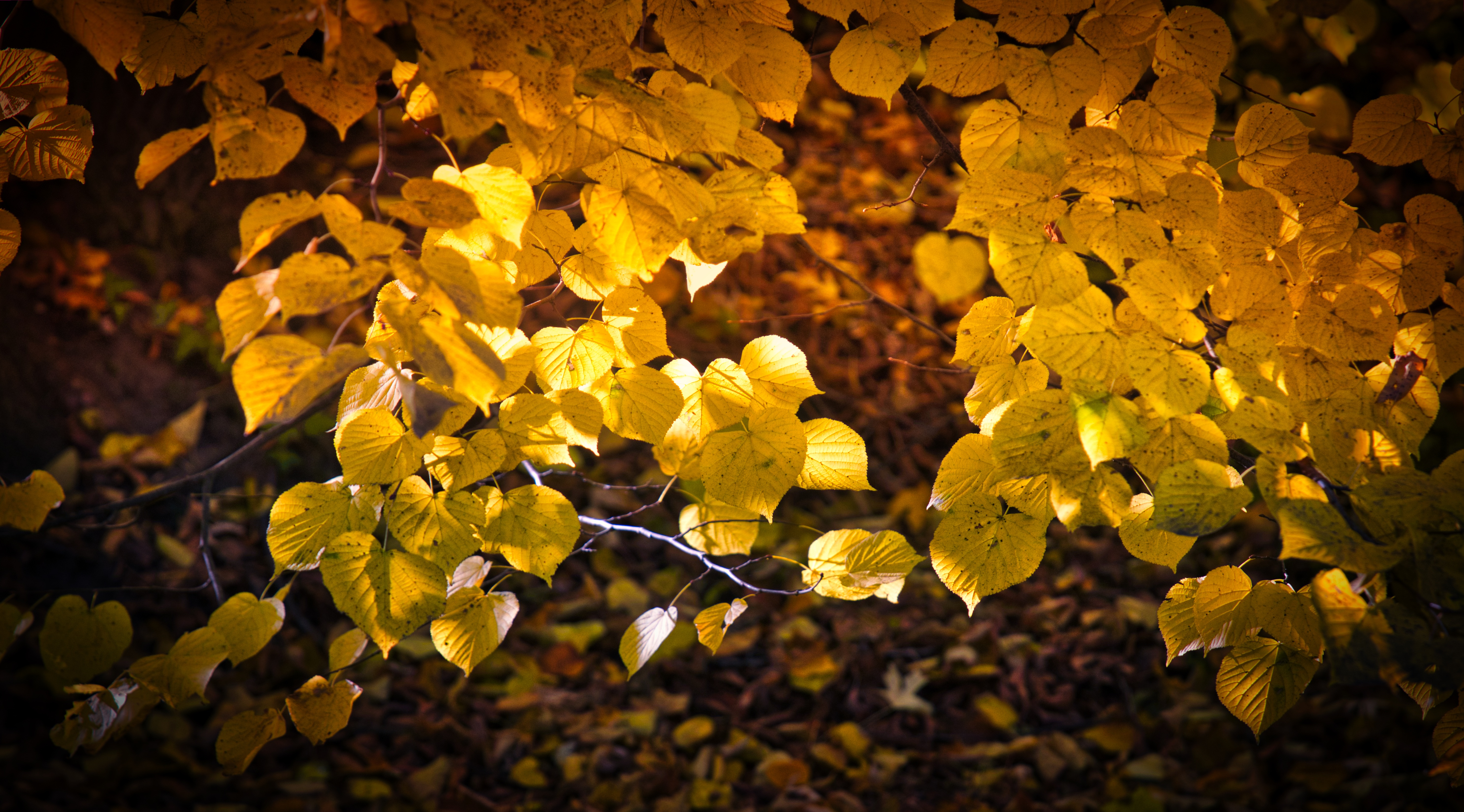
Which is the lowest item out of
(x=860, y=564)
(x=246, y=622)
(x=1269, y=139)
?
(x=246, y=622)

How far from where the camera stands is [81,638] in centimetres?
103

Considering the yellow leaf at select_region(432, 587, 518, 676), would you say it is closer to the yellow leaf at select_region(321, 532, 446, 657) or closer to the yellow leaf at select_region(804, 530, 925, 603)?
the yellow leaf at select_region(321, 532, 446, 657)

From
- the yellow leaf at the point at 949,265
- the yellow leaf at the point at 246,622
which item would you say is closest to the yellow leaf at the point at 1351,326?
the yellow leaf at the point at 246,622

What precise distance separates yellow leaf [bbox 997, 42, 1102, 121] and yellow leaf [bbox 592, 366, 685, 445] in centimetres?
45

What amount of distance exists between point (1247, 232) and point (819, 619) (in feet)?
5.81

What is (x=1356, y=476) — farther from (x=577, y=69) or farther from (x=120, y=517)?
(x=120, y=517)

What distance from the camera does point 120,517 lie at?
2352 mm

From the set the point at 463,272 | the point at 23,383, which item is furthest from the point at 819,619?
the point at 23,383

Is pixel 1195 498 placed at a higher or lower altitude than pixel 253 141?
lower

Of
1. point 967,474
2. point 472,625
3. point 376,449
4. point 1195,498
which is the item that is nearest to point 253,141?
point 376,449

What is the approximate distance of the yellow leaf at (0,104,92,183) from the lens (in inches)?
31.1

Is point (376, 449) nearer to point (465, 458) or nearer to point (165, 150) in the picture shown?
point (465, 458)

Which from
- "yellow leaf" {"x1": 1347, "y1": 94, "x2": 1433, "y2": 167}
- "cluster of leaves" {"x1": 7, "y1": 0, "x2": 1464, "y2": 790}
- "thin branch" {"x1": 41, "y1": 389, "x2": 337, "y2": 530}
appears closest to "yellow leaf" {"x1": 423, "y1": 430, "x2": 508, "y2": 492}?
"cluster of leaves" {"x1": 7, "y1": 0, "x2": 1464, "y2": 790}

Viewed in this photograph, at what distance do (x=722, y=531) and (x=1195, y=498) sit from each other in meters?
0.58
